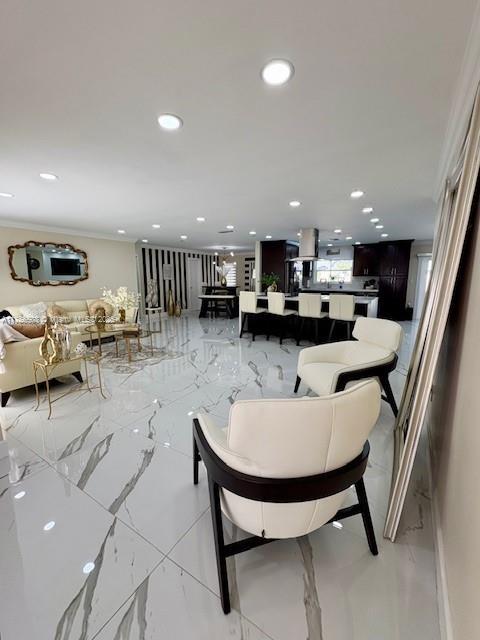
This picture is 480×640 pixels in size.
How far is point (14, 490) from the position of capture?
171 centimetres

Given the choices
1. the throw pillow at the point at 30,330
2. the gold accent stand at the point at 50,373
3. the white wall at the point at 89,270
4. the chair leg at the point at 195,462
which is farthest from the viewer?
the white wall at the point at 89,270

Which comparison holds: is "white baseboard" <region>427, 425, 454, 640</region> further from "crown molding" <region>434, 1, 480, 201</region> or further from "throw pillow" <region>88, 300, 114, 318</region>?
"throw pillow" <region>88, 300, 114, 318</region>

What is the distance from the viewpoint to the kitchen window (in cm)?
954

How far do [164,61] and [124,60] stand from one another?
0.70 feet

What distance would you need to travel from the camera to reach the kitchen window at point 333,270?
954 centimetres

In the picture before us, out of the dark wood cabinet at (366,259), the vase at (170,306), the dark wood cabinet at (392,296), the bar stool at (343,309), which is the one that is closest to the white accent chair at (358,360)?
the bar stool at (343,309)

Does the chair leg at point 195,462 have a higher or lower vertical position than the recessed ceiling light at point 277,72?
lower

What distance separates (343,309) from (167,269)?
23.6 feet

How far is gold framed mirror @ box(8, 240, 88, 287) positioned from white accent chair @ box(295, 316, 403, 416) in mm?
6100

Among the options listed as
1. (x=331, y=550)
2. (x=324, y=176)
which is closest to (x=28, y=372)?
(x=331, y=550)

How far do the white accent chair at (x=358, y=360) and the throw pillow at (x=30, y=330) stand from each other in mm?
3198

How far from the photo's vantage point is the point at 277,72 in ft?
4.89

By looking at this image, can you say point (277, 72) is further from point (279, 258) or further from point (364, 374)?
point (279, 258)

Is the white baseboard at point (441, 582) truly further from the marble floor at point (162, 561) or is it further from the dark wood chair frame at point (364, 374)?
the dark wood chair frame at point (364, 374)
